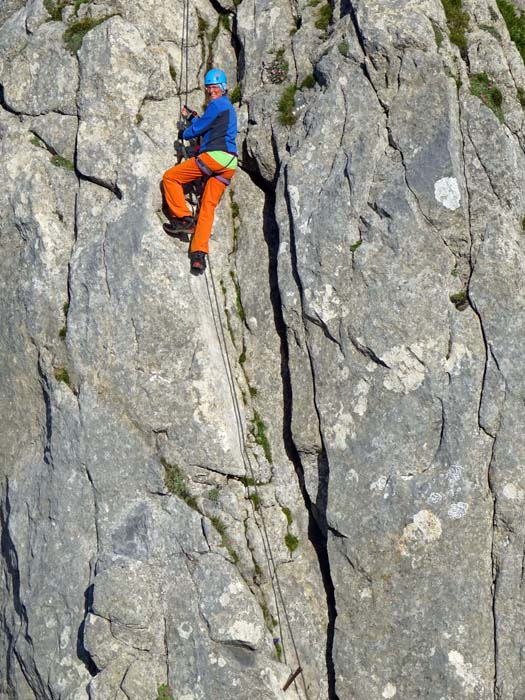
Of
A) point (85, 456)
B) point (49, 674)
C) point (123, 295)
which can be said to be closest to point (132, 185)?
point (123, 295)

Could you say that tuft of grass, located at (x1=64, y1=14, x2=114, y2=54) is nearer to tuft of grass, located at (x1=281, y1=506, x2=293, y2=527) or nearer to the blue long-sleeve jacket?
the blue long-sleeve jacket

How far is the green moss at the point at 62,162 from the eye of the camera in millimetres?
14766

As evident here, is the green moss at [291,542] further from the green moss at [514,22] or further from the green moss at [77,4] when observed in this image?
the green moss at [77,4]

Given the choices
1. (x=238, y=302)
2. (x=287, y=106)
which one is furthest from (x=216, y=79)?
(x=238, y=302)

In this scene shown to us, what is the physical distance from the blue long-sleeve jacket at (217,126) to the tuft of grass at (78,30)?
120 inches

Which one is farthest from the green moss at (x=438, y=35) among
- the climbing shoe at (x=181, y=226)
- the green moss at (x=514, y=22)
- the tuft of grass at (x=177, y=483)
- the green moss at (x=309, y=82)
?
the tuft of grass at (x=177, y=483)

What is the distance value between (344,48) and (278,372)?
5.70 m

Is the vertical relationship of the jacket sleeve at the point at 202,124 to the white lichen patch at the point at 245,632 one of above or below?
above

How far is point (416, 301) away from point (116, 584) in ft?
21.4

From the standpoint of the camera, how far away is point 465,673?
1202 centimetres

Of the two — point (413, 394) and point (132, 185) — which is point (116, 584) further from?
point (132, 185)

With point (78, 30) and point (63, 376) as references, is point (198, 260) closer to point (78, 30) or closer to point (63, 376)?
point (63, 376)

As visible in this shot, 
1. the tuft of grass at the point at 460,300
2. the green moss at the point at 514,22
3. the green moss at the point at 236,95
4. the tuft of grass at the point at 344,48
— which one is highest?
the green moss at the point at 514,22

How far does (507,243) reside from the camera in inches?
508
